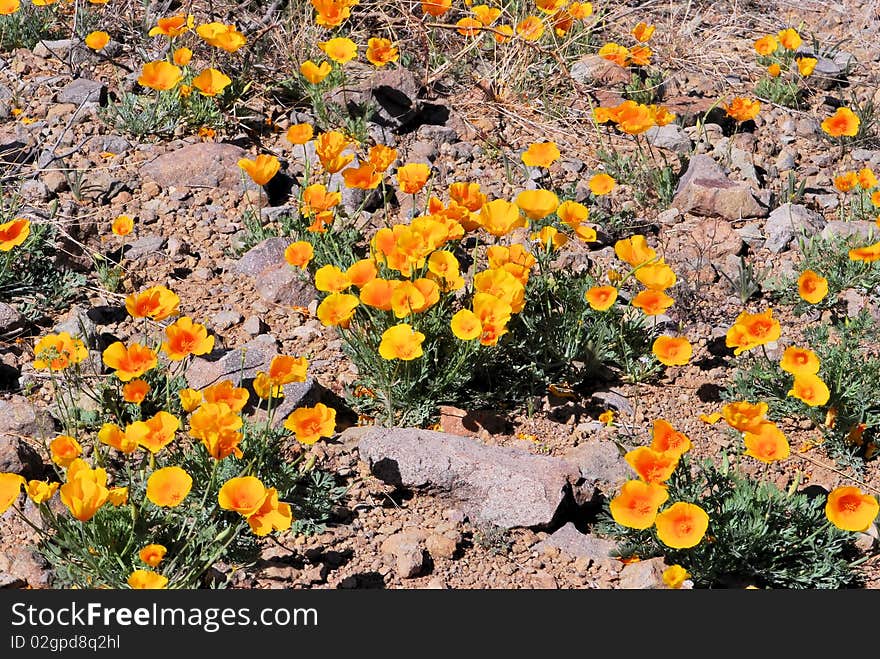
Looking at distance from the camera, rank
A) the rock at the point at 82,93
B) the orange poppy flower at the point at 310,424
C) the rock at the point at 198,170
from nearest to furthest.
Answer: the orange poppy flower at the point at 310,424 → the rock at the point at 198,170 → the rock at the point at 82,93

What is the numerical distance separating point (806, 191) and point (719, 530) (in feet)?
8.36

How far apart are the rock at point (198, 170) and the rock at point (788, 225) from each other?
247 cm

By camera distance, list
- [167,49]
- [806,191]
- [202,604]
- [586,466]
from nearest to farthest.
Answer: [202,604]
[586,466]
[806,191]
[167,49]

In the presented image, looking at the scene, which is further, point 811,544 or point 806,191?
point 806,191

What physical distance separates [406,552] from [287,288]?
58.1 inches

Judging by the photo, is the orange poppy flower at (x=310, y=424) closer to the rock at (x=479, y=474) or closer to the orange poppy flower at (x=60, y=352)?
the rock at (x=479, y=474)

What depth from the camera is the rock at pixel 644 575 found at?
2895 mm

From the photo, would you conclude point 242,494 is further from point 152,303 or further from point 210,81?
point 210,81

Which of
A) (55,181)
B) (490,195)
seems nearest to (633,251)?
(490,195)

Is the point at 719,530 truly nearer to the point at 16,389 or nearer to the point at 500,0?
the point at 16,389

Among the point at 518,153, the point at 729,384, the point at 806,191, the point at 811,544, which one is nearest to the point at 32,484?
the point at 811,544

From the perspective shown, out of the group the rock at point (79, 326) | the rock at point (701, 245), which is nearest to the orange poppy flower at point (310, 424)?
the rock at point (79, 326)

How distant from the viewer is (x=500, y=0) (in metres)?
5.71

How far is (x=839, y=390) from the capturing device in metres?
3.54
